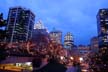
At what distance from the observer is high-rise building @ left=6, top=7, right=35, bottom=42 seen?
160875 millimetres

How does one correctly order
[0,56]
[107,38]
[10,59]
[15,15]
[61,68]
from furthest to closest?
[15,15] < [107,38] < [10,59] < [61,68] < [0,56]

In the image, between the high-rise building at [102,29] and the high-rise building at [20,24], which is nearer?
the high-rise building at [102,29]

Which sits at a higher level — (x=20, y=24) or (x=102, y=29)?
(x=20, y=24)

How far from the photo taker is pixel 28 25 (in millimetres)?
164375

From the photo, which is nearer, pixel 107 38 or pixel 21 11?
pixel 107 38

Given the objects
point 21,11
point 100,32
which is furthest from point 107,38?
point 21,11

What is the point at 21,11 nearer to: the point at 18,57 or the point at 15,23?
the point at 15,23

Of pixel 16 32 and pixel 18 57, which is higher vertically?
pixel 16 32

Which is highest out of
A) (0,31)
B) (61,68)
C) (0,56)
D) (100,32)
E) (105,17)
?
(105,17)

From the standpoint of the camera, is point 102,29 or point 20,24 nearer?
point 102,29

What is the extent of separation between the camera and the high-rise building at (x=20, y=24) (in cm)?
16088

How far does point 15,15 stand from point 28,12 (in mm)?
12205

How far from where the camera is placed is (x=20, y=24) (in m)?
170

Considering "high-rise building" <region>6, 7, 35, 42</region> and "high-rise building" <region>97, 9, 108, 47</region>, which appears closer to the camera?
"high-rise building" <region>97, 9, 108, 47</region>
